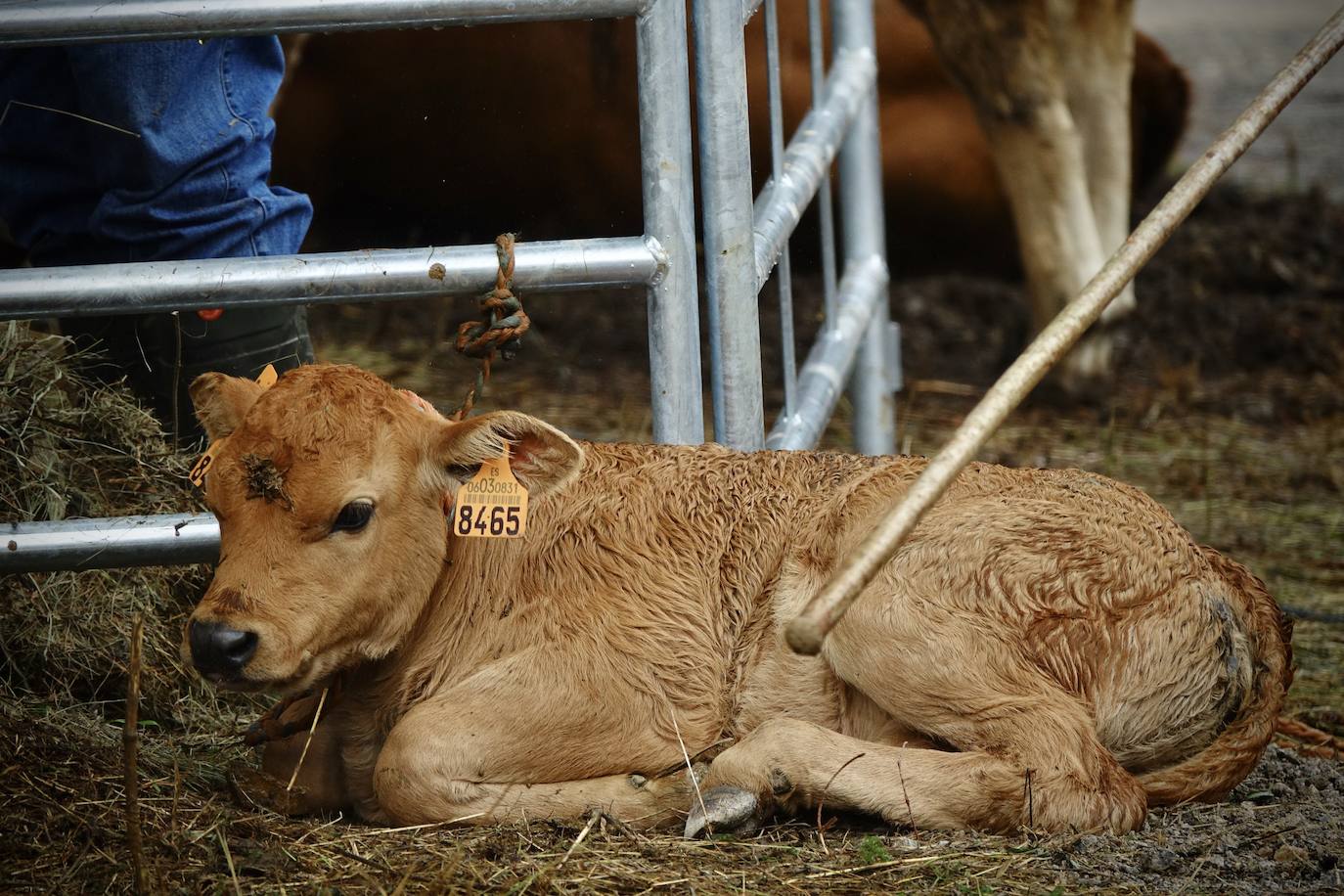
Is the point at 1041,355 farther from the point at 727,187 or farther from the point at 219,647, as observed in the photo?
the point at 219,647

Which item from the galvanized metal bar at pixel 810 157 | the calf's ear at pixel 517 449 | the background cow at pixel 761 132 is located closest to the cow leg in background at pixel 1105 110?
the background cow at pixel 761 132

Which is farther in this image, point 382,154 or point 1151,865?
point 382,154

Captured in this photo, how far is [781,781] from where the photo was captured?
3.06 metres

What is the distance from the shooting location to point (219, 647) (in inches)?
111

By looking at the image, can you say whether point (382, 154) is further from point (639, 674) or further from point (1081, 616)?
point (1081, 616)

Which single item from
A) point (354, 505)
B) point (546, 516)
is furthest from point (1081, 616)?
point (354, 505)

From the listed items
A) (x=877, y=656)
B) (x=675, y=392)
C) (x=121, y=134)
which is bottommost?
(x=877, y=656)

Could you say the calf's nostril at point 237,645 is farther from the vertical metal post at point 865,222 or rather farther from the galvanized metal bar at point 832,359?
Answer: the vertical metal post at point 865,222

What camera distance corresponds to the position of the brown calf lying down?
302 centimetres

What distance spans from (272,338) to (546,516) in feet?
3.39

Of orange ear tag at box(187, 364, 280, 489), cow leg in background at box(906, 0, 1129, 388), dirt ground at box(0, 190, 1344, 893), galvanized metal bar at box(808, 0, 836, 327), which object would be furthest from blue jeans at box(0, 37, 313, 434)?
cow leg in background at box(906, 0, 1129, 388)

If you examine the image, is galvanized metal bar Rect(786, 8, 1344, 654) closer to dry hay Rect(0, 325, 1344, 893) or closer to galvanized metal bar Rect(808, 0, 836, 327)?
dry hay Rect(0, 325, 1344, 893)

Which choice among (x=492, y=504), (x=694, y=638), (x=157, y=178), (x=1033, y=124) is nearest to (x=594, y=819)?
(x=694, y=638)

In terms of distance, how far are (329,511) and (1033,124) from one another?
4.66m
